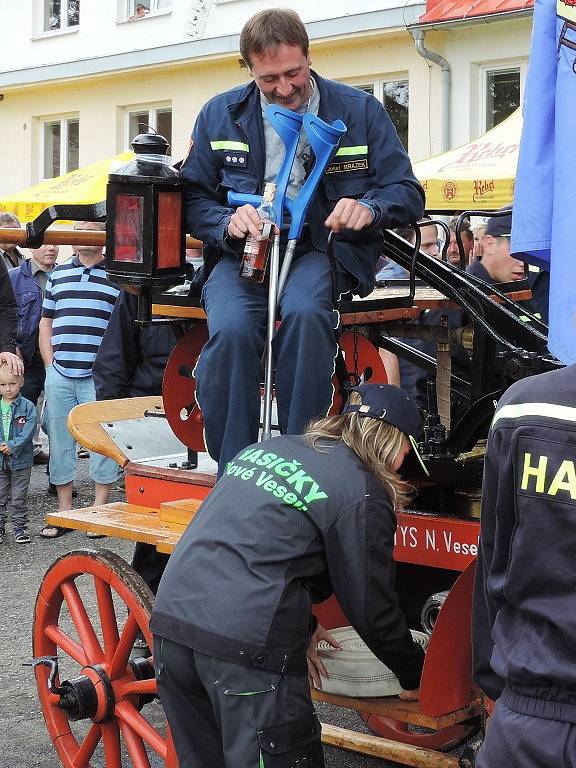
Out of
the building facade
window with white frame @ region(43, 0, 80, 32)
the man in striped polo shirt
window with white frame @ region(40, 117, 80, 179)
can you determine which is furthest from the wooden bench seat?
window with white frame @ region(43, 0, 80, 32)

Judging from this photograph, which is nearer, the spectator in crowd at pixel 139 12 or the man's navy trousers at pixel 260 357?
the man's navy trousers at pixel 260 357

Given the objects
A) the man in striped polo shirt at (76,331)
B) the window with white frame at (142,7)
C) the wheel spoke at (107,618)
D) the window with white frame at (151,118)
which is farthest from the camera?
the window with white frame at (151,118)

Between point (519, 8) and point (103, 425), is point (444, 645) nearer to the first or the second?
point (103, 425)

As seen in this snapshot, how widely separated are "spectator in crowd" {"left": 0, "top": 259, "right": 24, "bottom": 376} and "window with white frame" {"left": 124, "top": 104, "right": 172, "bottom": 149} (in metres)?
10.4

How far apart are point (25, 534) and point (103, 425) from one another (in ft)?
11.6

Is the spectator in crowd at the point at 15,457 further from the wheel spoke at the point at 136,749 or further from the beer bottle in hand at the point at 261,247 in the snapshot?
the beer bottle in hand at the point at 261,247

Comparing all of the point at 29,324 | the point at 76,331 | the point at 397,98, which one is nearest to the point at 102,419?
the point at 76,331

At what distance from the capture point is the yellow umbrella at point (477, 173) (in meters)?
9.13

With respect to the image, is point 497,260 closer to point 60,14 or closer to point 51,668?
point 51,668

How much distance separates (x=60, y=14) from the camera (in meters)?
19.2

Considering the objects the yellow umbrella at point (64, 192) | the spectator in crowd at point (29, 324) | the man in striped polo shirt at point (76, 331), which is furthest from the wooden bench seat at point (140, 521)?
the yellow umbrella at point (64, 192)

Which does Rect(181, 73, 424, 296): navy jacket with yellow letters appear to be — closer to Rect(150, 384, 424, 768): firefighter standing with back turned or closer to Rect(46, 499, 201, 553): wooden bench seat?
Rect(150, 384, 424, 768): firefighter standing with back turned

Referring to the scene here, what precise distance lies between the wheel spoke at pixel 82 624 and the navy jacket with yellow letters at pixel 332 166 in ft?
4.47

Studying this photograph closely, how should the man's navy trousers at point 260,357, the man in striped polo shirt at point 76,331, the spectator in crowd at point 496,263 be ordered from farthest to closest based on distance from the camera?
1. the man in striped polo shirt at point 76,331
2. the spectator in crowd at point 496,263
3. the man's navy trousers at point 260,357
